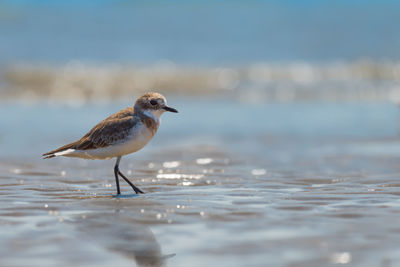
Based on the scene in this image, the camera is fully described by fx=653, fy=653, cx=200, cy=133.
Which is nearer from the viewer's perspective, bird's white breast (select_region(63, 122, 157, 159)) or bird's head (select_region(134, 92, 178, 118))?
bird's white breast (select_region(63, 122, 157, 159))

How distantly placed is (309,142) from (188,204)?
4866 mm

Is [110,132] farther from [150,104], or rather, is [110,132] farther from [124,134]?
[150,104]

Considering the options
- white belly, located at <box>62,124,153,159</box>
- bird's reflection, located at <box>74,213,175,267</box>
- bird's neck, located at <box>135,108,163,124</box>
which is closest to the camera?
bird's reflection, located at <box>74,213,175,267</box>

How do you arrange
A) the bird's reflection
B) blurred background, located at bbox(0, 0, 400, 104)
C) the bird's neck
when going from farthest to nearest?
blurred background, located at bbox(0, 0, 400, 104) < the bird's neck < the bird's reflection

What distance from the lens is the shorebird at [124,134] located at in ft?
19.5

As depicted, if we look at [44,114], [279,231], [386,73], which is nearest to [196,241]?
[279,231]

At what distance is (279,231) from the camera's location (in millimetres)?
4359

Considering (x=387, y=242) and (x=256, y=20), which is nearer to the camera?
(x=387, y=242)

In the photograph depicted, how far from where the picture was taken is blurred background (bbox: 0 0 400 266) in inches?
161

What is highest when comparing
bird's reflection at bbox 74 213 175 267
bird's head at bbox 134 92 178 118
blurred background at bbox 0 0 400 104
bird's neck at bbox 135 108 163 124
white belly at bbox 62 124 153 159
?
blurred background at bbox 0 0 400 104

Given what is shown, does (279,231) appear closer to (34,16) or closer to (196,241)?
(196,241)

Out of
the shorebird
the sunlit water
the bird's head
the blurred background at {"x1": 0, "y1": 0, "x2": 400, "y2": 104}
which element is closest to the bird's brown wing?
the shorebird

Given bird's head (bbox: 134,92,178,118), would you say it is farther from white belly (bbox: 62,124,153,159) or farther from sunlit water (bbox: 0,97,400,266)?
sunlit water (bbox: 0,97,400,266)

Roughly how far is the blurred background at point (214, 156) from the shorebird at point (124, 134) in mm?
382
